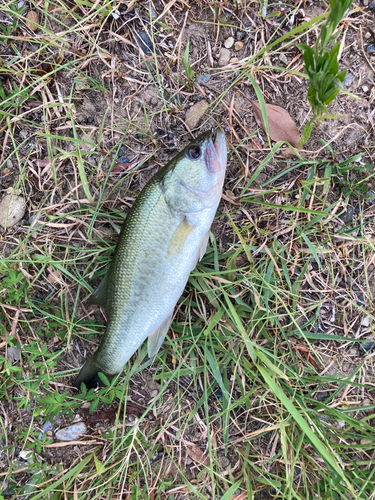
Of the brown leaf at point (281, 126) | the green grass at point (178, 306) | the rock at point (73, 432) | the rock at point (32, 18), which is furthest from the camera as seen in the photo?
the rock at point (32, 18)

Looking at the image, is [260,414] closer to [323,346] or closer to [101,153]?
[323,346]

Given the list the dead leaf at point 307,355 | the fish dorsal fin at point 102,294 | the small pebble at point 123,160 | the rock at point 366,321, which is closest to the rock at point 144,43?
the small pebble at point 123,160

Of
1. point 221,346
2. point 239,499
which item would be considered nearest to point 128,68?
point 221,346

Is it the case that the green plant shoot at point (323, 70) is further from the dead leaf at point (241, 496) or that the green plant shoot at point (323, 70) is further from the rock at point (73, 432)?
the rock at point (73, 432)

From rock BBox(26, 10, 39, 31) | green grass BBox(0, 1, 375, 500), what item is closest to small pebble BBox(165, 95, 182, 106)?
green grass BBox(0, 1, 375, 500)

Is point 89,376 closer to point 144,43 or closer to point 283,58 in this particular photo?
point 144,43

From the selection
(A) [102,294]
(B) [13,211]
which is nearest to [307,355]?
(A) [102,294]

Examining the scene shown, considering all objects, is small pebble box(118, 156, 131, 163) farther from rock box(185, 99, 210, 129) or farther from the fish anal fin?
the fish anal fin
